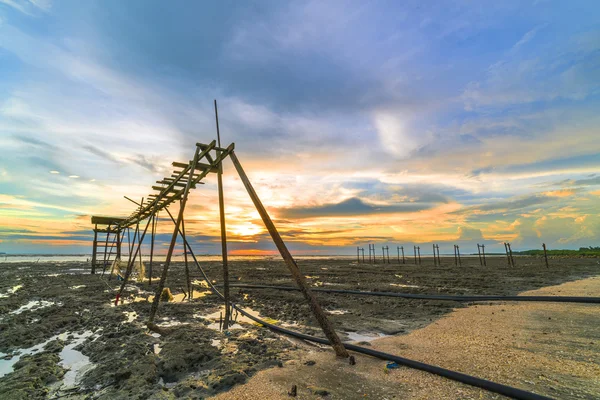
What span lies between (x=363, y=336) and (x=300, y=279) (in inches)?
133

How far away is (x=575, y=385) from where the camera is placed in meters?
3.93

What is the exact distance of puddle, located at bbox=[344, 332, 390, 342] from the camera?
22.1ft

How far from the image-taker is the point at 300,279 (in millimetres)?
5086

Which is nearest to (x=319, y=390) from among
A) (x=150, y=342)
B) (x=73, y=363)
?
(x=150, y=342)

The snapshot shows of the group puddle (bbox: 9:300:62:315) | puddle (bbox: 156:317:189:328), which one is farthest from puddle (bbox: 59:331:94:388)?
puddle (bbox: 9:300:62:315)

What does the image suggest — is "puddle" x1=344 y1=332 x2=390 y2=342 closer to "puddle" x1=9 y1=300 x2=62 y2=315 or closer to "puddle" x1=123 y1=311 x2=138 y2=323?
"puddle" x1=123 y1=311 x2=138 y2=323

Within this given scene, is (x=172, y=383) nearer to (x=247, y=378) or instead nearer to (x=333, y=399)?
(x=247, y=378)

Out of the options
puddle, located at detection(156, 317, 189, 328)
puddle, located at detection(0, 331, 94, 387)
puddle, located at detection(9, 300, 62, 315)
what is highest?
puddle, located at detection(0, 331, 94, 387)

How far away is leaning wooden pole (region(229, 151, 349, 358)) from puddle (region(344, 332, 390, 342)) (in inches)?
73.4

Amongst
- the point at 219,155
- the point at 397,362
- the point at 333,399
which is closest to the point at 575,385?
the point at 397,362

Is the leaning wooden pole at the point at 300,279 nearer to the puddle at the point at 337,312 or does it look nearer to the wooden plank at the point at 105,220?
the puddle at the point at 337,312

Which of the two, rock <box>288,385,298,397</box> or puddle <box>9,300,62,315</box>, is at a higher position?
rock <box>288,385,298,397</box>

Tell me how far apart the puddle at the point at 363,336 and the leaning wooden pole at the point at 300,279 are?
1.86m

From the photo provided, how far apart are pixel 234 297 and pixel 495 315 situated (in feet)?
35.4
